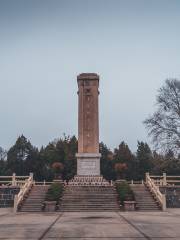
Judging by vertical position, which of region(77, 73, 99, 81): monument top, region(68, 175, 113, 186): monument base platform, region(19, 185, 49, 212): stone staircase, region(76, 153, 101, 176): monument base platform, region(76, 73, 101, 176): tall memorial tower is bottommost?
region(19, 185, 49, 212): stone staircase

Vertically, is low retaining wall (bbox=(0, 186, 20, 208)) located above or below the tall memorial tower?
below

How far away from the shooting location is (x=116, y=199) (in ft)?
91.1

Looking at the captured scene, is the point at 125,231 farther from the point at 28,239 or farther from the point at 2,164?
the point at 2,164

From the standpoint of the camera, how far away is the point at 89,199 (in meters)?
28.0

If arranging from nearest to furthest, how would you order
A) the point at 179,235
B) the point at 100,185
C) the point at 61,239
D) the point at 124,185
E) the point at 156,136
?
the point at 61,239 < the point at 179,235 < the point at 124,185 < the point at 100,185 < the point at 156,136

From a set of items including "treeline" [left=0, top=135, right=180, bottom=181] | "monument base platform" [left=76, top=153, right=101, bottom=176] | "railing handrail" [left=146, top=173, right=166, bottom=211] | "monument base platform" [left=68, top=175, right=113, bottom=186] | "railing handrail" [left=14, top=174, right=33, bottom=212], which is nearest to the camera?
"railing handrail" [left=14, top=174, right=33, bottom=212]

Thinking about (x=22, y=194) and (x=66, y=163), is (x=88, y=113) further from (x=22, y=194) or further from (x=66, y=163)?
(x=66, y=163)

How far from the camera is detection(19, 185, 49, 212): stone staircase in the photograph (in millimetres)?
25812

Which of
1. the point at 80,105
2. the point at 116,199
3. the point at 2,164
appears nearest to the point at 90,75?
the point at 80,105

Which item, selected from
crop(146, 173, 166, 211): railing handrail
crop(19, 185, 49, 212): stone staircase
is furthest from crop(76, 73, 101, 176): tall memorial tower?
crop(146, 173, 166, 211): railing handrail

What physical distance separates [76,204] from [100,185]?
17.8 feet

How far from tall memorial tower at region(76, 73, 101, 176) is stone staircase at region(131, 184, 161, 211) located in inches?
275

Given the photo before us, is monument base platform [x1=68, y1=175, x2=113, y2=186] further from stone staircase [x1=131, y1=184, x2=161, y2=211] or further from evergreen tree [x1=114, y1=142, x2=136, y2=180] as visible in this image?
evergreen tree [x1=114, y1=142, x2=136, y2=180]

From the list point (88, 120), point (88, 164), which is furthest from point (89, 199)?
point (88, 120)
